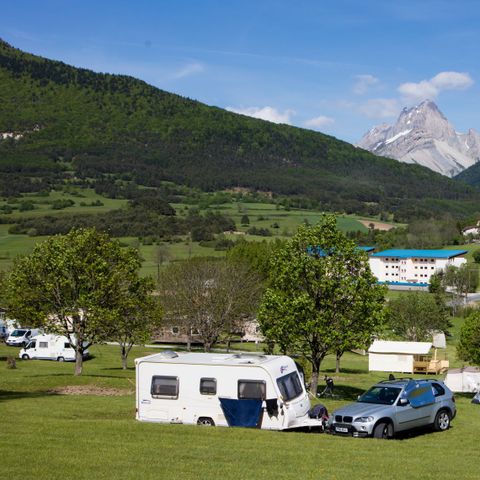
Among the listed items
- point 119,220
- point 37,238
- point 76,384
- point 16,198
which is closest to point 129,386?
point 76,384

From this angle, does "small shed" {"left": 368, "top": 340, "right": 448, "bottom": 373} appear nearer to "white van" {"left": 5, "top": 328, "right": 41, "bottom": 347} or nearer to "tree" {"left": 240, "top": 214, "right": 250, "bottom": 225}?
"white van" {"left": 5, "top": 328, "right": 41, "bottom": 347}

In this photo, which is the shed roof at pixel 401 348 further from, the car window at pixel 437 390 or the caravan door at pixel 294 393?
the caravan door at pixel 294 393

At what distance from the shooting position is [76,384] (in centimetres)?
3003

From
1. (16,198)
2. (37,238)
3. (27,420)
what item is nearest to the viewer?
(27,420)

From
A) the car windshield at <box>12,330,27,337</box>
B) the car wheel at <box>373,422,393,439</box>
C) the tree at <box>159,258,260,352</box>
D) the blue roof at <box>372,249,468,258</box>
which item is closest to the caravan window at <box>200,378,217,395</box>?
the car wheel at <box>373,422,393,439</box>

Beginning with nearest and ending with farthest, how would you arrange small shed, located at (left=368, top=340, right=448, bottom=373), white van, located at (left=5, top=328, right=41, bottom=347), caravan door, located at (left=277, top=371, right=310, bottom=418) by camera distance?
caravan door, located at (left=277, top=371, right=310, bottom=418) → white van, located at (left=5, top=328, right=41, bottom=347) → small shed, located at (left=368, top=340, right=448, bottom=373)

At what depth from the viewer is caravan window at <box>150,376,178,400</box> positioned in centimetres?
1986

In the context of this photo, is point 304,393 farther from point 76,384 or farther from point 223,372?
point 76,384

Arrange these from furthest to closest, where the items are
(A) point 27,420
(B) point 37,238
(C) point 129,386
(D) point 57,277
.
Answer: (B) point 37,238 < (D) point 57,277 < (C) point 129,386 < (A) point 27,420

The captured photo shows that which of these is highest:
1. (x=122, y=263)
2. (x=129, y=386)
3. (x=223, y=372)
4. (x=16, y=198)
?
(x=16, y=198)

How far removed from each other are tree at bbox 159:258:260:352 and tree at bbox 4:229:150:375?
681 inches

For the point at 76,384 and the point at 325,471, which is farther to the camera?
the point at 76,384

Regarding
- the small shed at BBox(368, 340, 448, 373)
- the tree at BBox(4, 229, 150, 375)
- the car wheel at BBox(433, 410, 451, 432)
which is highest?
the tree at BBox(4, 229, 150, 375)

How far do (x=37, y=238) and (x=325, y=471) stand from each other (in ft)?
442
